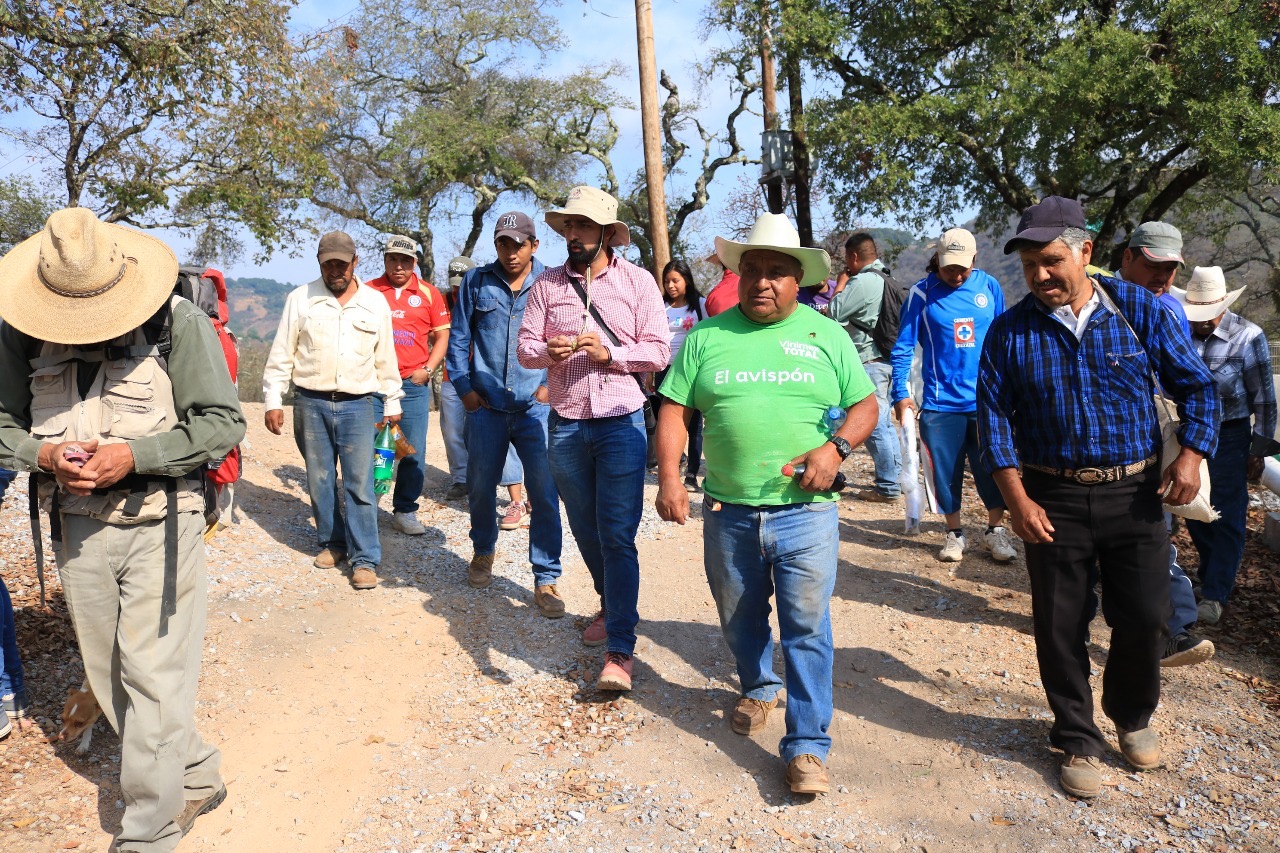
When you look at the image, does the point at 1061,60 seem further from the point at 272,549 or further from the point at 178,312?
the point at 178,312

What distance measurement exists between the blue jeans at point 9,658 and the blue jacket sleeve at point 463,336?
94.0 inches

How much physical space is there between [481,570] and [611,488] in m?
1.93

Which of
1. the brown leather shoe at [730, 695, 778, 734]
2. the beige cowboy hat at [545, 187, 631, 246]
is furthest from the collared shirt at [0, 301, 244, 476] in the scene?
the brown leather shoe at [730, 695, 778, 734]

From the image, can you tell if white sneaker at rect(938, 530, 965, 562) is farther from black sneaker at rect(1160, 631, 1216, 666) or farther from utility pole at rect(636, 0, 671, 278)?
utility pole at rect(636, 0, 671, 278)

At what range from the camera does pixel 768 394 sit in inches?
139

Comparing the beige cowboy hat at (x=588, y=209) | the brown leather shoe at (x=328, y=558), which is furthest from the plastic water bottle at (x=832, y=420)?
the brown leather shoe at (x=328, y=558)

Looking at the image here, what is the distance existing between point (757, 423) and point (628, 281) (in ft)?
4.51

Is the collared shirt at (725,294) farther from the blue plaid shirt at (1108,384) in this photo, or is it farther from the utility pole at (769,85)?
the utility pole at (769,85)

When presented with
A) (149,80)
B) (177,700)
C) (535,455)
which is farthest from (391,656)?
(149,80)

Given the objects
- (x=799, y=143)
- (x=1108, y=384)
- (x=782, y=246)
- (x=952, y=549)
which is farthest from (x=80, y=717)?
(x=799, y=143)

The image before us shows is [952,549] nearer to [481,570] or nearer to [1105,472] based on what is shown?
[1105,472]

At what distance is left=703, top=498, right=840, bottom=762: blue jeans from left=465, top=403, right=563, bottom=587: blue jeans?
5.75ft

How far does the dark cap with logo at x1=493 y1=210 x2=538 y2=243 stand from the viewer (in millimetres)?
5359

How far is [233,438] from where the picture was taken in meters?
3.26
